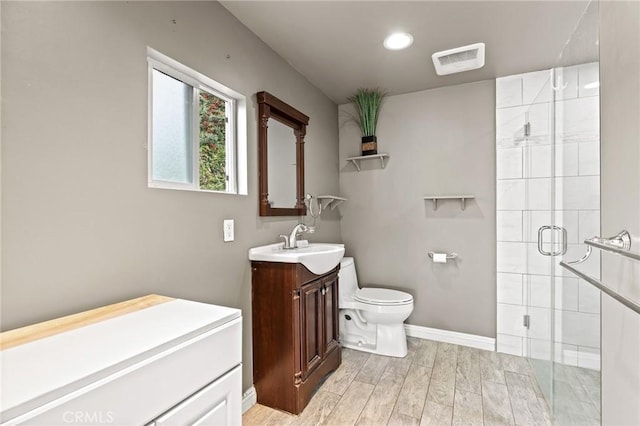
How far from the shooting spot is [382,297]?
252cm

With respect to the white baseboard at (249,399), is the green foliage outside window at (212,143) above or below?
above

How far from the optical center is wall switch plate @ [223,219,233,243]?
5.56ft

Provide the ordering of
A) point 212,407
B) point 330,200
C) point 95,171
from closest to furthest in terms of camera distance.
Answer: point 212,407
point 95,171
point 330,200

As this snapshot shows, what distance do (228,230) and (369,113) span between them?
6.24ft

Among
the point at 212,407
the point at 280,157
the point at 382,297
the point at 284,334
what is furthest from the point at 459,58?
the point at 212,407

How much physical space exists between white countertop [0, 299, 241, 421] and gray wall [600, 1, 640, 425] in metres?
1.24

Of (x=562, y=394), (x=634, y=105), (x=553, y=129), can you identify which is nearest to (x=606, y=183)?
(x=634, y=105)

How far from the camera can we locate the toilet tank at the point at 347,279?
2.66 meters

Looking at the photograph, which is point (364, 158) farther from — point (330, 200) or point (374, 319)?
point (374, 319)

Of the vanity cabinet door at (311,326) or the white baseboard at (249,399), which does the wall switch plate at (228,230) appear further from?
the white baseboard at (249,399)

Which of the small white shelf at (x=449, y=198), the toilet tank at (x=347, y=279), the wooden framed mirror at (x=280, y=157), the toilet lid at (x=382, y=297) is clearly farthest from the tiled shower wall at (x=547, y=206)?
the wooden framed mirror at (x=280, y=157)

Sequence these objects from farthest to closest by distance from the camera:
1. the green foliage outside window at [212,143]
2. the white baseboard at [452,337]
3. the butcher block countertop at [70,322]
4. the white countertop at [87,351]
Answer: the white baseboard at [452,337] < the green foliage outside window at [212,143] < the butcher block countertop at [70,322] < the white countertop at [87,351]

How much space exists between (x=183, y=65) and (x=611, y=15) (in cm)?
174

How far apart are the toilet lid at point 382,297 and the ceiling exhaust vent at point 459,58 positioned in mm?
1769
